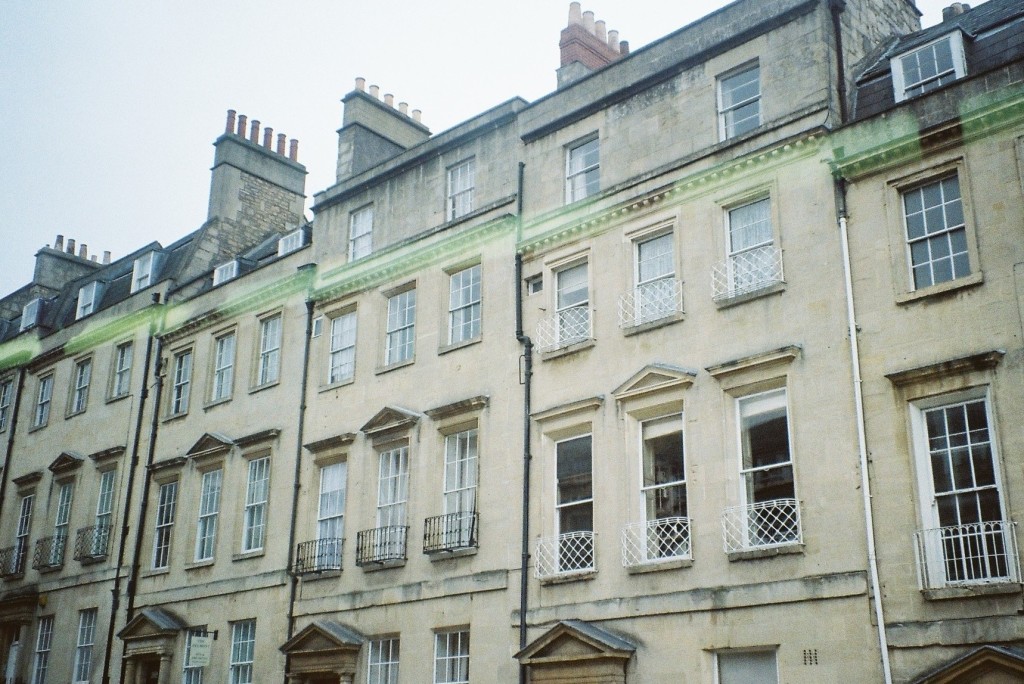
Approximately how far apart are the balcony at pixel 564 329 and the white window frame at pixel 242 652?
958cm

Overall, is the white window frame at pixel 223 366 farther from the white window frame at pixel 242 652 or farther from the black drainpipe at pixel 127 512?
the white window frame at pixel 242 652

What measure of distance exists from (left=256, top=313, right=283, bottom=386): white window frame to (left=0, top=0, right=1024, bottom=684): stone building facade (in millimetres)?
76

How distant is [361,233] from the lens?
26.5m

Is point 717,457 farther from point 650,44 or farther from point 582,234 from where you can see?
point 650,44

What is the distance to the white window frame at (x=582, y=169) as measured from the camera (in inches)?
862

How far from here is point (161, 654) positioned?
1053 inches

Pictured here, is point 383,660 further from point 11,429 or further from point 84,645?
point 11,429

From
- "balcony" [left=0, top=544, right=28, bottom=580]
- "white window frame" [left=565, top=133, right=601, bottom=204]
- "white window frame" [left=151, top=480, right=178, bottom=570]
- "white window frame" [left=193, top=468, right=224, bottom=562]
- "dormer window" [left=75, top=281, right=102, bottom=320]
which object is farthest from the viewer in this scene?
"dormer window" [left=75, top=281, right=102, bottom=320]

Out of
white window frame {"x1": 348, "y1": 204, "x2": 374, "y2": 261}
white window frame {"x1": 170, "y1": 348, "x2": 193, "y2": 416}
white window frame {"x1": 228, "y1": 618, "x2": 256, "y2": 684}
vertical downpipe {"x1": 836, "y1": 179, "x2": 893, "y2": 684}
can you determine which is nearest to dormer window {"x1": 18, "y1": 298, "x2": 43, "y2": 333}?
white window frame {"x1": 170, "y1": 348, "x2": 193, "y2": 416}

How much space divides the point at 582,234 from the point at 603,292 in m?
1.33

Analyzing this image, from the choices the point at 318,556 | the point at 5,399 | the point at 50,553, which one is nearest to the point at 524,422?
the point at 318,556

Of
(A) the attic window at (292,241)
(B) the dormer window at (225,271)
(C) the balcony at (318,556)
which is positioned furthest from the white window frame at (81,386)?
(C) the balcony at (318,556)

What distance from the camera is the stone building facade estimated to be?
52.3 feet

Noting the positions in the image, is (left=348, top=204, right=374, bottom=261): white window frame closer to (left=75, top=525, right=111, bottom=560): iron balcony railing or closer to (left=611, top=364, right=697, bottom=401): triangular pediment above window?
(left=611, top=364, right=697, bottom=401): triangular pediment above window
